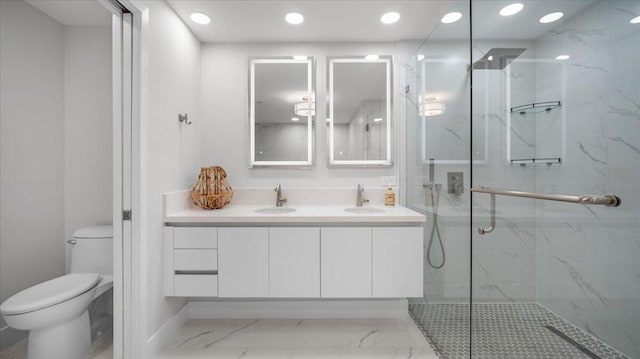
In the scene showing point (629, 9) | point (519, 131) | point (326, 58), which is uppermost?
point (326, 58)

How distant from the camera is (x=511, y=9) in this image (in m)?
1.18

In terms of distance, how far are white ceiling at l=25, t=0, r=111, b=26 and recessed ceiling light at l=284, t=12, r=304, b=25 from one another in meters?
1.10

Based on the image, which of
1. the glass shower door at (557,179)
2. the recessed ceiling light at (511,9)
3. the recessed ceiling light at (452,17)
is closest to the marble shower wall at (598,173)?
the glass shower door at (557,179)

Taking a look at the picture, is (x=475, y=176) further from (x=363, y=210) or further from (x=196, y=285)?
(x=196, y=285)

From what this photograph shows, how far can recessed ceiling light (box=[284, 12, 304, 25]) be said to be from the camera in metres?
2.03

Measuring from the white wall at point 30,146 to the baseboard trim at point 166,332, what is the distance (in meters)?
0.76

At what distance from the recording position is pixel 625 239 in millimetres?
873

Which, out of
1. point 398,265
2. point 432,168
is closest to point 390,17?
point 432,168

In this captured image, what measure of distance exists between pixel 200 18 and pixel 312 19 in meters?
0.82

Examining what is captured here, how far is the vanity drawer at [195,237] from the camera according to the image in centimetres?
183

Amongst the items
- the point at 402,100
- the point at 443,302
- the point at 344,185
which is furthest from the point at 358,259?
the point at 402,100

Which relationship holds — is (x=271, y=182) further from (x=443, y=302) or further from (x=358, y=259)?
(x=443, y=302)

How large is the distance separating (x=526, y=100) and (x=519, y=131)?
0.41 feet

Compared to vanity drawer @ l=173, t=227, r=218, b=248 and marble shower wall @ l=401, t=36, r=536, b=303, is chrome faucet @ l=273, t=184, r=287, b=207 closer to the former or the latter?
vanity drawer @ l=173, t=227, r=218, b=248
